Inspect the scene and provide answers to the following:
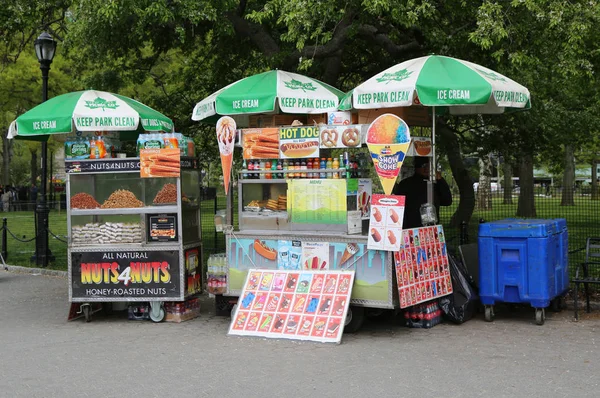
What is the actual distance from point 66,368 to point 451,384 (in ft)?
11.9

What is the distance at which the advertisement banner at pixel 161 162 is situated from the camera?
28.4ft

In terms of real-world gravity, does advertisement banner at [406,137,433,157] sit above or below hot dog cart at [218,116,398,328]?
above

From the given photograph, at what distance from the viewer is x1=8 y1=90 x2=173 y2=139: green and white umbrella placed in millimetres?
8953

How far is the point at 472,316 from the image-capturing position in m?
8.69

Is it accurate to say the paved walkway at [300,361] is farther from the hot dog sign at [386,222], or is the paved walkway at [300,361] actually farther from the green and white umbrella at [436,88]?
the green and white umbrella at [436,88]

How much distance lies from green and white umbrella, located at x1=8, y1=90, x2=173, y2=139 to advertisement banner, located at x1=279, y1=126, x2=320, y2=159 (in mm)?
2049

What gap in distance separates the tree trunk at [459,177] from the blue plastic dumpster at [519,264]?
22.8 ft

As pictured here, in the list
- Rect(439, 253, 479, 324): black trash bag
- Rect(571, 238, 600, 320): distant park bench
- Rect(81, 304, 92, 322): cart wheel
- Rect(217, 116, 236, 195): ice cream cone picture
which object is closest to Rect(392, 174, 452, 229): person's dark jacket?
Rect(439, 253, 479, 324): black trash bag

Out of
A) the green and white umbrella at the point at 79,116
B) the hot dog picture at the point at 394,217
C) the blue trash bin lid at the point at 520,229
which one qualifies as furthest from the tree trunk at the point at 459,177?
the green and white umbrella at the point at 79,116

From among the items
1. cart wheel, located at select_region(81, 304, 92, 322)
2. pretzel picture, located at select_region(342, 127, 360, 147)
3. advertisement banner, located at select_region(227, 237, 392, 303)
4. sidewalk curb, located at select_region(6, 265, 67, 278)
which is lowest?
sidewalk curb, located at select_region(6, 265, 67, 278)

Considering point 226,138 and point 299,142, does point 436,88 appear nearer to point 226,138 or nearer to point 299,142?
point 299,142

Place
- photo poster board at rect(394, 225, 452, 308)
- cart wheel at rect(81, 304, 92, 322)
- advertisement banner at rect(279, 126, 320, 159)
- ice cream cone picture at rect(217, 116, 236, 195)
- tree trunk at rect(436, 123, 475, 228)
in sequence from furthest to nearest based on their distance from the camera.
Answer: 1. tree trunk at rect(436, 123, 475, 228)
2. cart wheel at rect(81, 304, 92, 322)
3. ice cream cone picture at rect(217, 116, 236, 195)
4. advertisement banner at rect(279, 126, 320, 159)
5. photo poster board at rect(394, 225, 452, 308)

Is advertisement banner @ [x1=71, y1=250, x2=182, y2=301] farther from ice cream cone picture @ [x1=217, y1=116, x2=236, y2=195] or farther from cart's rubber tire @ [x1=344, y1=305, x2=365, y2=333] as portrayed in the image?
cart's rubber tire @ [x1=344, y1=305, x2=365, y2=333]

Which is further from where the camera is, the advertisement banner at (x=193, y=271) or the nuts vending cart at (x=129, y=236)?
the advertisement banner at (x=193, y=271)
